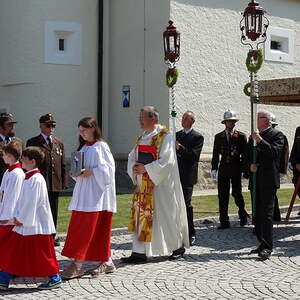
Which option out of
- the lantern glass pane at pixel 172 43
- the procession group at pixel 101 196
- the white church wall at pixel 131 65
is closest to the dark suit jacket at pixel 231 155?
the procession group at pixel 101 196

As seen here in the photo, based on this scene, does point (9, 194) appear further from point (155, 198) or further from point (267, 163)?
point (267, 163)

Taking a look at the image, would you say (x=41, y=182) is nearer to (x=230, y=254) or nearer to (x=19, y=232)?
(x=19, y=232)

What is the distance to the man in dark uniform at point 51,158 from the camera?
8.97 m

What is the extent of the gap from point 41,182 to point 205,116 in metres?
9.68

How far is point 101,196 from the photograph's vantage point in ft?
23.9

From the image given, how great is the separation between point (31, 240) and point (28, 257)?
174mm

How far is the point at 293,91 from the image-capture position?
964 centimetres

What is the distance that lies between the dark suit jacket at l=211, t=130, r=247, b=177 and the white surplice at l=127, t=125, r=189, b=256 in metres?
2.58

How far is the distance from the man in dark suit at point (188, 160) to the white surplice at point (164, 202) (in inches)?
35.6

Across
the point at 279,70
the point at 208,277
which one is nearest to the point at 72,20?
the point at 279,70

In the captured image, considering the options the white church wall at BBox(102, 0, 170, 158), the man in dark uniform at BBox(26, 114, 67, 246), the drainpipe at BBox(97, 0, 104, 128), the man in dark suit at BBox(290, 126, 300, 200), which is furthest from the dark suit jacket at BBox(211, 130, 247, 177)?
the drainpipe at BBox(97, 0, 104, 128)

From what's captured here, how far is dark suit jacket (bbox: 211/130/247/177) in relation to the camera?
1080 centimetres

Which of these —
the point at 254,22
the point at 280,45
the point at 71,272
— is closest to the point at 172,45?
the point at 254,22

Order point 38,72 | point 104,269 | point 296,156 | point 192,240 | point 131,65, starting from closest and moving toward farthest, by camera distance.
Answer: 1. point 104,269
2. point 192,240
3. point 296,156
4. point 38,72
5. point 131,65
